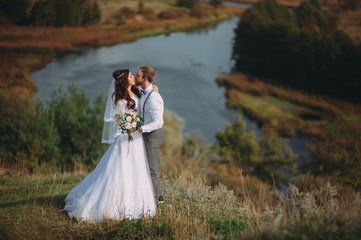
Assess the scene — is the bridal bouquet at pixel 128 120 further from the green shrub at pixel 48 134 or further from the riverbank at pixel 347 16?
the riverbank at pixel 347 16

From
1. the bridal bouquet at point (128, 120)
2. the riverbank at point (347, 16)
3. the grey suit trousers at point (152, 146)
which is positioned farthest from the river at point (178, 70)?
the bridal bouquet at point (128, 120)

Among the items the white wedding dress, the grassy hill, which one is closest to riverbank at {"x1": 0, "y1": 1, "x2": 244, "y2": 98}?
the grassy hill

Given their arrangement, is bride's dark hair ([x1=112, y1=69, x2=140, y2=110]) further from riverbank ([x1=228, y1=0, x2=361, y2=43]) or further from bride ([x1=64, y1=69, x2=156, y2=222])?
riverbank ([x1=228, y1=0, x2=361, y2=43])

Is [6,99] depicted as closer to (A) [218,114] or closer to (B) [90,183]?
(B) [90,183]

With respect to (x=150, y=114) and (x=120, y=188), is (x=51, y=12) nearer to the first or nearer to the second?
(x=150, y=114)

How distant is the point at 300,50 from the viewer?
48250 millimetres

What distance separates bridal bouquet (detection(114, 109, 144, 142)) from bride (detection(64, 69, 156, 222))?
169 millimetres

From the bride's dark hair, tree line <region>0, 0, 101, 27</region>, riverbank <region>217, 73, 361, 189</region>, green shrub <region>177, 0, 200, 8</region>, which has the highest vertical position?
green shrub <region>177, 0, 200, 8</region>

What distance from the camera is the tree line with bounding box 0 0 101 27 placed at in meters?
30.1

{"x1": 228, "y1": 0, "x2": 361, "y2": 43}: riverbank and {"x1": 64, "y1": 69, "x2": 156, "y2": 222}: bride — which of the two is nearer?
{"x1": 64, "y1": 69, "x2": 156, "y2": 222}: bride

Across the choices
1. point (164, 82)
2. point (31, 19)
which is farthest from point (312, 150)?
point (31, 19)

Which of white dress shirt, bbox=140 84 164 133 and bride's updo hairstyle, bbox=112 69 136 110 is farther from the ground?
bride's updo hairstyle, bbox=112 69 136 110

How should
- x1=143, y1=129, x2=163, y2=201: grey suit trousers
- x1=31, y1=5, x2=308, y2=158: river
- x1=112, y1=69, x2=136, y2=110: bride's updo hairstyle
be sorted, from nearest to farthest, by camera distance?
x1=112, y1=69, x2=136, y2=110: bride's updo hairstyle
x1=143, y1=129, x2=163, y2=201: grey suit trousers
x1=31, y1=5, x2=308, y2=158: river

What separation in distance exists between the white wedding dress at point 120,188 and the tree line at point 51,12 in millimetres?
30637
